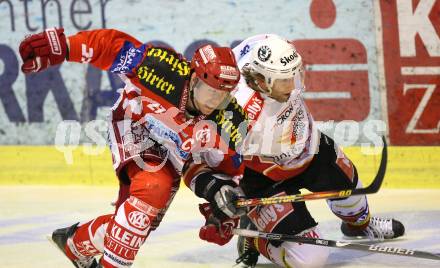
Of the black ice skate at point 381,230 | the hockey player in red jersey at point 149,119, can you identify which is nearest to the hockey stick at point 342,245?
the hockey player in red jersey at point 149,119

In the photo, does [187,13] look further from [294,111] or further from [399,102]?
[294,111]

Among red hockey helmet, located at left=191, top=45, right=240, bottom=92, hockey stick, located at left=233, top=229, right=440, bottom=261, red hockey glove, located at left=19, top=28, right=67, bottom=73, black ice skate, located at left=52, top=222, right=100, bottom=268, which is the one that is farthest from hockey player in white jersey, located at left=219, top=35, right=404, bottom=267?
red hockey glove, located at left=19, top=28, right=67, bottom=73

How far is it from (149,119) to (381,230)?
172 centimetres

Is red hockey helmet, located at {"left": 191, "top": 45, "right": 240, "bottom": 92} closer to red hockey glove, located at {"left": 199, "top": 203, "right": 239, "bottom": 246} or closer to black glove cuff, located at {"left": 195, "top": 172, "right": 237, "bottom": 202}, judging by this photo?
black glove cuff, located at {"left": 195, "top": 172, "right": 237, "bottom": 202}

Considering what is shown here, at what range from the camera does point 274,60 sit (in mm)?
4430

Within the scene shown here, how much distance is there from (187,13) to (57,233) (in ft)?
9.58

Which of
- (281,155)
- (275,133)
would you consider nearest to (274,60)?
(275,133)

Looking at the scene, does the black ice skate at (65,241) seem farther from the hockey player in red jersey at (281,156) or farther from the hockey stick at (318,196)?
the hockey stick at (318,196)

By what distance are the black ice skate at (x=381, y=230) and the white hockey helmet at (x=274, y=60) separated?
1149mm

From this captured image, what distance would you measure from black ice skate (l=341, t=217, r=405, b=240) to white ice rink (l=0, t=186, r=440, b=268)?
0.05 metres

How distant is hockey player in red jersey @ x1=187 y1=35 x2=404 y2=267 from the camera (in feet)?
14.7

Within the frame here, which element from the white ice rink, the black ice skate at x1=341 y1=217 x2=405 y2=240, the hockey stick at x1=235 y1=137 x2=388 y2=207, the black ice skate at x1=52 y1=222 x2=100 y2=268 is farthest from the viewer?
the black ice skate at x1=341 y1=217 x2=405 y2=240

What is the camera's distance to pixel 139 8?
7.11 m

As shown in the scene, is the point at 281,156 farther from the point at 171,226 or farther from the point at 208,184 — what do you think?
the point at 171,226
